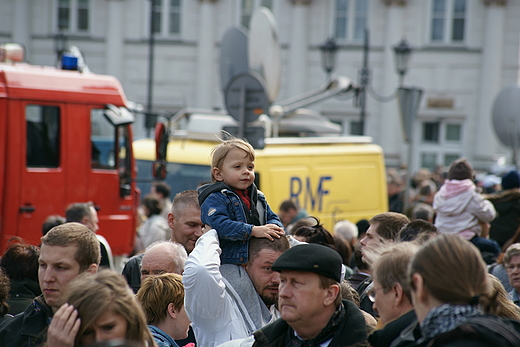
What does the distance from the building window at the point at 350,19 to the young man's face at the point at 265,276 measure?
2368 cm

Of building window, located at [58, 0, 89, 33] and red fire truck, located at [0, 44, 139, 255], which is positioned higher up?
building window, located at [58, 0, 89, 33]

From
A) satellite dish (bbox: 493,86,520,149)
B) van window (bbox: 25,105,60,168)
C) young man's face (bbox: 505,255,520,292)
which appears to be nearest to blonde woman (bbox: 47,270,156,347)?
young man's face (bbox: 505,255,520,292)

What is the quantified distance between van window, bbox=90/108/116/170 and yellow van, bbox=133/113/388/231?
66.6 inches

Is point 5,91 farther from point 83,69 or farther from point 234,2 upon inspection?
point 234,2

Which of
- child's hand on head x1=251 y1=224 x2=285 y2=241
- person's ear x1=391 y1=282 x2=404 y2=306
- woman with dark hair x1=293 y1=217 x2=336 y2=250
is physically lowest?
woman with dark hair x1=293 y1=217 x2=336 y2=250

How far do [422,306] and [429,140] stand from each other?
81.5ft

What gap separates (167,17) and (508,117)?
623 inches

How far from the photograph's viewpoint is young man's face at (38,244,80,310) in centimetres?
372

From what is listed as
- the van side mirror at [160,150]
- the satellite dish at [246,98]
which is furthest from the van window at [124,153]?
the satellite dish at [246,98]

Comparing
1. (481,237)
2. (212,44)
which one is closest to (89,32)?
(212,44)

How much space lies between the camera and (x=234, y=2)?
2642cm

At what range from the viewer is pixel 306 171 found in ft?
37.2

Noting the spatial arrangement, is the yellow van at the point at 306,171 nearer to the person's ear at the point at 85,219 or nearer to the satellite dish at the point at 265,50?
the satellite dish at the point at 265,50

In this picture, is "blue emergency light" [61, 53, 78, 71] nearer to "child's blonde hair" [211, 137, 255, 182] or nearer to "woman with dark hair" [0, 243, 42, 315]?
"woman with dark hair" [0, 243, 42, 315]
